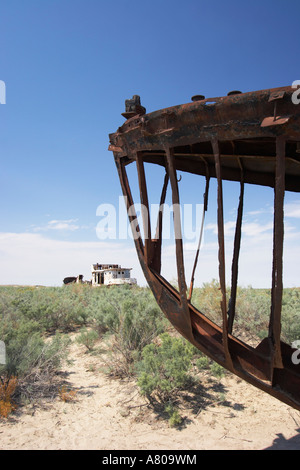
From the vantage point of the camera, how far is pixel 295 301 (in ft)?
32.2

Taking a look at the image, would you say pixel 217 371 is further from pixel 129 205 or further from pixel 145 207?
pixel 145 207

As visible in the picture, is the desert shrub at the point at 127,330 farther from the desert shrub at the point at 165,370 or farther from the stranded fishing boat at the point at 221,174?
the stranded fishing boat at the point at 221,174

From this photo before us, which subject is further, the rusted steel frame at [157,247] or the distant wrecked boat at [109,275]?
the distant wrecked boat at [109,275]

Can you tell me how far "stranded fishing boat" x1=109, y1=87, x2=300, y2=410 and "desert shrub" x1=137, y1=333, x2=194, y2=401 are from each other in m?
3.49

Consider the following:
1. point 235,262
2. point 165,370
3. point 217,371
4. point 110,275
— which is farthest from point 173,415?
point 110,275

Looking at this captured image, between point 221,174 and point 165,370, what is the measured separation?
5330mm

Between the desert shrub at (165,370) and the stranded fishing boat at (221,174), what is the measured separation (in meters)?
3.49

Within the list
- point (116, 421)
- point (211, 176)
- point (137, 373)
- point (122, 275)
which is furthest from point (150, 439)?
point (122, 275)

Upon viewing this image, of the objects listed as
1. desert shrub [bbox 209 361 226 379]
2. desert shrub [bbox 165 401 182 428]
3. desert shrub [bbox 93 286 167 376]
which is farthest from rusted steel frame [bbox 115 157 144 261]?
desert shrub [bbox 93 286 167 376]

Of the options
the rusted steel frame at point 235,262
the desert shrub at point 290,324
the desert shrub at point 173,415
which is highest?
the rusted steel frame at point 235,262

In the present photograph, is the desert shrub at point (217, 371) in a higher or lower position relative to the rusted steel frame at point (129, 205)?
lower

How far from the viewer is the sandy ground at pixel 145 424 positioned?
484 cm

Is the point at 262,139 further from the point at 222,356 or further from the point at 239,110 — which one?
the point at 222,356
